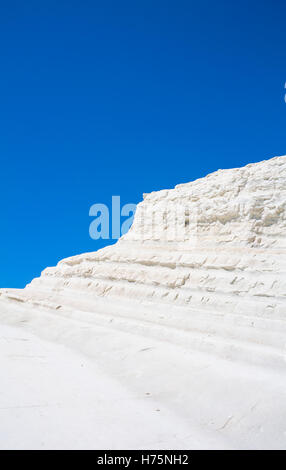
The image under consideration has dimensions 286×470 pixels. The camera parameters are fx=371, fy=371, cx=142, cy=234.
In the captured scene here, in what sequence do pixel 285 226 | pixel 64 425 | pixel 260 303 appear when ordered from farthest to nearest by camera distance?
pixel 285 226 < pixel 260 303 < pixel 64 425

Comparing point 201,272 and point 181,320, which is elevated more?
point 201,272

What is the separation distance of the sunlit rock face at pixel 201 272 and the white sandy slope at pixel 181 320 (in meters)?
0.03

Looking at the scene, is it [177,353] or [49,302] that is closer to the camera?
[177,353]

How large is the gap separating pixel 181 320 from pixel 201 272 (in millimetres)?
1520

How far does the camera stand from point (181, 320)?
838 cm

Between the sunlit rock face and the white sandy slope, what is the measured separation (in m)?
0.03

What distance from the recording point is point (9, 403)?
5.23 meters

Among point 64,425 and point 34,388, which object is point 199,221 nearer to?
point 34,388

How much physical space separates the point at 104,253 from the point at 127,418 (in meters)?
7.73

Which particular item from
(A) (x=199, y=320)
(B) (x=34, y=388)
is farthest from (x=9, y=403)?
(A) (x=199, y=320)

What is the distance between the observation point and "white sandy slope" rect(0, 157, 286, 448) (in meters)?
4.80

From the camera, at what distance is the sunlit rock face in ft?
24.7

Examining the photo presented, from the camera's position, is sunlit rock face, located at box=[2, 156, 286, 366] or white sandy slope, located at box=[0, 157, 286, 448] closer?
white sandy slope, located at box=[0, 157, 286, 448]

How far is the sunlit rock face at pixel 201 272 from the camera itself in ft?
24.7
